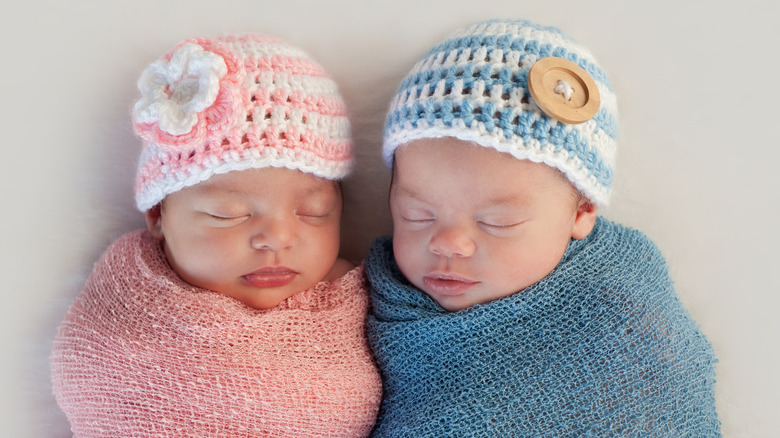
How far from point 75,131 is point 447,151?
97cm

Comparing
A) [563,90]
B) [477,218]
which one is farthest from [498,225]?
[563,90]

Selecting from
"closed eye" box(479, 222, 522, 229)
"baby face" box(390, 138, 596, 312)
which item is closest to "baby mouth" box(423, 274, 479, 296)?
"baby face" box(390, 138, 596, 312)

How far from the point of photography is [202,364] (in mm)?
1259

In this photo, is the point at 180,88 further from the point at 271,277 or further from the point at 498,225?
the point at 498,225

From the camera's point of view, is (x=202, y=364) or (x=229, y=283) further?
(x=229, y=283)

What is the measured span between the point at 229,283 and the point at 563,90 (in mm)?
827

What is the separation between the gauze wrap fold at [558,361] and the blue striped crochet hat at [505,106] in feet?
0.72

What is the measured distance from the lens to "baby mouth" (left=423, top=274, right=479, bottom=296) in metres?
1.32

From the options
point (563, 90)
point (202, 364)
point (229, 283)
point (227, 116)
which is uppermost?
point (563, 90)

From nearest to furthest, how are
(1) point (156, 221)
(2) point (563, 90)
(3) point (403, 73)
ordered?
(2) point (563, 90)
(1) point (156, 221)
(3) point (403, 73)

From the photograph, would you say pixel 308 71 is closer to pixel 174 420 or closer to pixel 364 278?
pixel 364 278

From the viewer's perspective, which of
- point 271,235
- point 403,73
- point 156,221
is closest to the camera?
point 271,235

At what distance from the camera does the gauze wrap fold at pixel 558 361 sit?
1.25 metres

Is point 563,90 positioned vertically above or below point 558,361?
above
